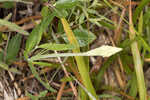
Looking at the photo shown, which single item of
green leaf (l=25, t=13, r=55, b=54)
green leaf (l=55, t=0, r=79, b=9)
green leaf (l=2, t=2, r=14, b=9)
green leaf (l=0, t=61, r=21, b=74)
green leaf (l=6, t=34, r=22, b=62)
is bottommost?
green leaf (l=0, t=61, r=21, b=74)

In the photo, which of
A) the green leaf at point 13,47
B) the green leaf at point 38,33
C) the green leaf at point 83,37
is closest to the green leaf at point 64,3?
the green leaf at point 38,33

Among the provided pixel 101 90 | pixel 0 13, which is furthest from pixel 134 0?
pixel 0 13

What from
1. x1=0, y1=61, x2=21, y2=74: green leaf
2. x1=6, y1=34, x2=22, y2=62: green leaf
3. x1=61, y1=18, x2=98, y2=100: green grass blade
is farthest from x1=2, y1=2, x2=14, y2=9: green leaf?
x1=61, y1=18, x2=98, y2=100: green grass blade

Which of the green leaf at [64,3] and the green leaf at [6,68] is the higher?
the green leaf at [64,3]

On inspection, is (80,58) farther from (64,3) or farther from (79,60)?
(64,3)

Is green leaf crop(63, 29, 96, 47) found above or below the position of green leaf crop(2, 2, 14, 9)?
below

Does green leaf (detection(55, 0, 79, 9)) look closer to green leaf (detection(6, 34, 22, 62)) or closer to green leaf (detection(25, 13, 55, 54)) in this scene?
green leaf (detection(25, 13, 55, 54))

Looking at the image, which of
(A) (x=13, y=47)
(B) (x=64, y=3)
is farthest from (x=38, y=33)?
(A) (x=13, y=47)

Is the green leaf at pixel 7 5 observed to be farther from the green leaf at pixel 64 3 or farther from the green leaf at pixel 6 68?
the green leaf at pixel 64 3
